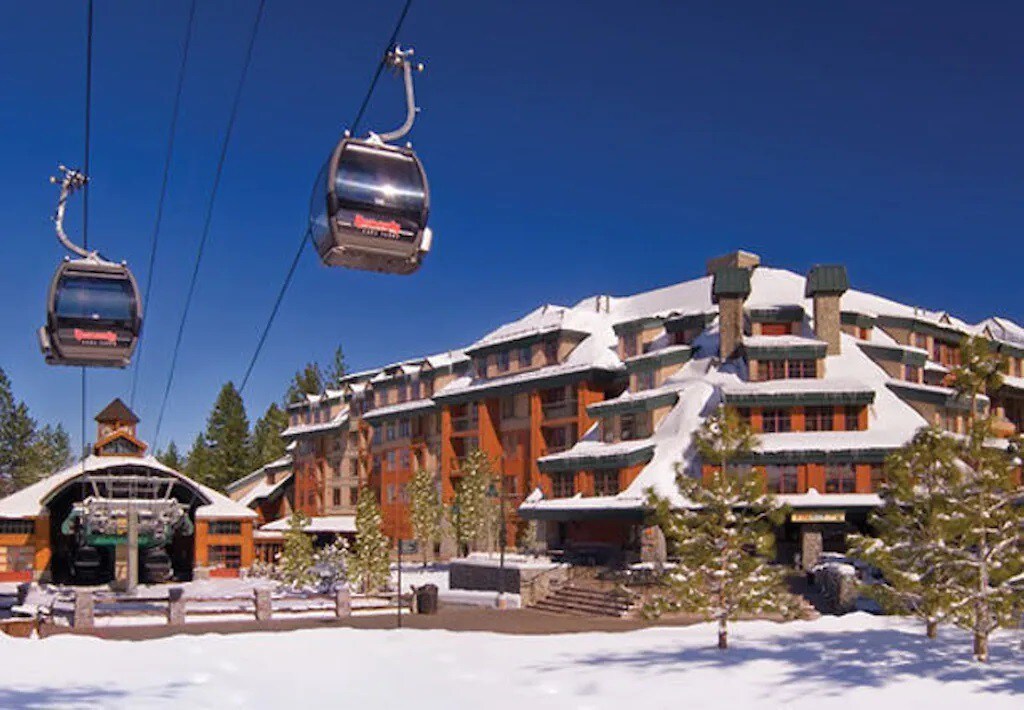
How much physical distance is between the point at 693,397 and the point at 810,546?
1004 cm

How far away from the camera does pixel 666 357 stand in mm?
58500

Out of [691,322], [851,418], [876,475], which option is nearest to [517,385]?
[691,322]

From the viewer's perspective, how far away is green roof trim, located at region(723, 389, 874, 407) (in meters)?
51.0

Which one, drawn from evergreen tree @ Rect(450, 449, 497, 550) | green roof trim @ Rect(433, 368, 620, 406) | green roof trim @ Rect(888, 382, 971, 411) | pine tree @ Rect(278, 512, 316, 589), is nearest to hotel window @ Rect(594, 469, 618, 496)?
evergreen tree @ Rect(450, 449, 497, 550)

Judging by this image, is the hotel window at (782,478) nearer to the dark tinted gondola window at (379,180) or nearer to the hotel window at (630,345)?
the hotel window at (630,345)

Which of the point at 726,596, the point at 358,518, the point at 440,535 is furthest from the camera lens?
the point at 440,535

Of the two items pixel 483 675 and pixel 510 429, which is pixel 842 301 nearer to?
pixel 510 429

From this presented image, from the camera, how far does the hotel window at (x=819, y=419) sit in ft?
170

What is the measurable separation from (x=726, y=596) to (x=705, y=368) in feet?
96.6

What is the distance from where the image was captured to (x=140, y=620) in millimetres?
38719

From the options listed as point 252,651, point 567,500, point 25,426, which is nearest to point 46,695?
point 252,651

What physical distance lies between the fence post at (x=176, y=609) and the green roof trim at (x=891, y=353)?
36933 mm

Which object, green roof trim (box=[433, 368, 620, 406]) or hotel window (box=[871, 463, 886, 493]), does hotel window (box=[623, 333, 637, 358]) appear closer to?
green roof trim (box=[433, 368, 620, 406])

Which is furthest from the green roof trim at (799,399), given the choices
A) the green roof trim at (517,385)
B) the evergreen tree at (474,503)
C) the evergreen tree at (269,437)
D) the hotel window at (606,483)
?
the evergreen tree at (269,437)
